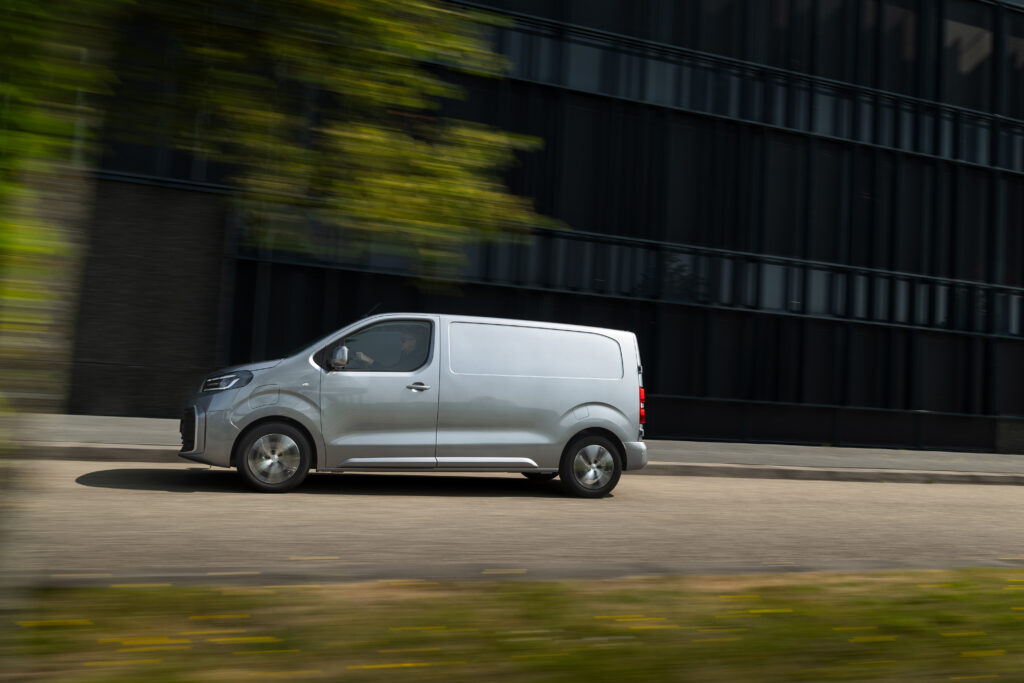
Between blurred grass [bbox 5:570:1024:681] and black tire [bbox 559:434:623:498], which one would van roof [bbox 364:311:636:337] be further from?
blurred grass [bbox 5:570:1024:681]

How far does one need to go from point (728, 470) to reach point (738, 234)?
26.3ft

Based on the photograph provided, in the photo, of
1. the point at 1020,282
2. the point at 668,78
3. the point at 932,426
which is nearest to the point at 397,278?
the point at 668,78

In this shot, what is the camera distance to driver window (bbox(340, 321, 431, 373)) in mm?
10023

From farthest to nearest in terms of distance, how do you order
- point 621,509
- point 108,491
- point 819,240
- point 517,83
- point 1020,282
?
point 1020,282
point 819,240
point 517,83
point 621,509
point 108,491

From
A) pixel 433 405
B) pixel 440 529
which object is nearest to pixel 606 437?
pixel 433 405

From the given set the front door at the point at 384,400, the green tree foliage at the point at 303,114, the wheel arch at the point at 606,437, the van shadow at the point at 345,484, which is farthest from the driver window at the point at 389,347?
the green tree foliage at the point at 303,114

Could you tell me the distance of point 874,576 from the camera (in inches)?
236

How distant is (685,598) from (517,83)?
1572 cm

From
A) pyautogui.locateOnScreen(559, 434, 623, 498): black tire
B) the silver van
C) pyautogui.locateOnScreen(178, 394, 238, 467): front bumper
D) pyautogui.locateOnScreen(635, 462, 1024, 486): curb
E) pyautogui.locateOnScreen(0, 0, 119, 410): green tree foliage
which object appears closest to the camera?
pyautogui.locateOnScreen(0, 0, 119, 410): green tree foliage

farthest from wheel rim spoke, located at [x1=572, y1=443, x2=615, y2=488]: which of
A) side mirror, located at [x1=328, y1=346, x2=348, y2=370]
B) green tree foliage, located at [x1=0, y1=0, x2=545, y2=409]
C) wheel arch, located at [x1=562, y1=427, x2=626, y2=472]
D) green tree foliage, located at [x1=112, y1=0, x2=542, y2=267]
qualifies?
green tree foliage, located at [x1=112, y1=0, x2=542, y2=267]

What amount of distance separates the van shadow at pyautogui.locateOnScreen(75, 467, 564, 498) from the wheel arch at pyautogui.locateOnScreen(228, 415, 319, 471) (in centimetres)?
34

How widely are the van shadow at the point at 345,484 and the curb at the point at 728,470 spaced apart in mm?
717

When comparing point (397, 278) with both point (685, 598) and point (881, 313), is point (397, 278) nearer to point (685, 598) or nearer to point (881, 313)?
point (881, 313)

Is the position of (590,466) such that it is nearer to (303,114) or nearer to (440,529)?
(440,529)
